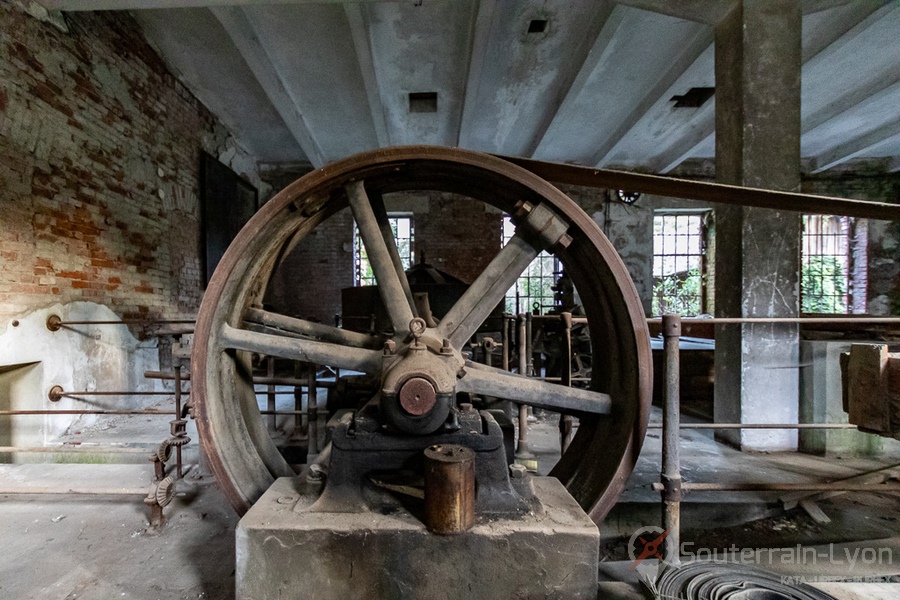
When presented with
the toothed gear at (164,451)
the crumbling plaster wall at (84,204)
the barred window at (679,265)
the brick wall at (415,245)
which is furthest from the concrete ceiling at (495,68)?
the toothed gear at (164,451)

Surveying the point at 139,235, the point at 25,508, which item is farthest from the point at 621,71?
the point at 25,508

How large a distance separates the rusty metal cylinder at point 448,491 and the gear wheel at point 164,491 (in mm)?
1520

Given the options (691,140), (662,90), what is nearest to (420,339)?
(662,90)

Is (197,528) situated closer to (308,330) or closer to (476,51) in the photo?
(308,330)

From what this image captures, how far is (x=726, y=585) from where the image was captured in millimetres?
1382

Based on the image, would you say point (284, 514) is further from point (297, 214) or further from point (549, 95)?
point (549, 95)

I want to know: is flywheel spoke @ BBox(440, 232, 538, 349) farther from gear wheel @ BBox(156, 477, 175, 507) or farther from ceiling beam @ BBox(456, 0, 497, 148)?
ceiling beam @ BBox(456, 0, 497, 148)

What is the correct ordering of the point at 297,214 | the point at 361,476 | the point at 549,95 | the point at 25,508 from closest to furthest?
the point at 361,476 < the point at 297,214 < the point at 25,508 < the point at 549,95

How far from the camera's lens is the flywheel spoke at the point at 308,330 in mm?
2016

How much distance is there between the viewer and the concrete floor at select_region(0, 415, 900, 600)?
1637 millimetres

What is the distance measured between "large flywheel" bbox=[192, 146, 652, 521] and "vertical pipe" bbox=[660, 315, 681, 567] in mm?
129

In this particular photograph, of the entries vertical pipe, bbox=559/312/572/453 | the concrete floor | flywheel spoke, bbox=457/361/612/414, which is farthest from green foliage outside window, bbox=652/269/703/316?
flywheel spoke, bbox=457/361/612/414

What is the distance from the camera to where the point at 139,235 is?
4523 mm

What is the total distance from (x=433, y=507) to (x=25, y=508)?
8.18 ft
